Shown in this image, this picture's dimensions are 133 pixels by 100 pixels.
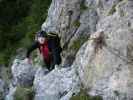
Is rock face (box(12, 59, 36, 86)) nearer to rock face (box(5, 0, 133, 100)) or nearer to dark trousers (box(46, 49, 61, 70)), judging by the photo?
rock face (box(5, 0, 133, 100))

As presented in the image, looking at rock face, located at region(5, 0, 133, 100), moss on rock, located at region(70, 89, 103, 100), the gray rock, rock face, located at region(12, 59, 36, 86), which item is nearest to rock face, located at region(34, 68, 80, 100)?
rock face, located at region(5, 0, 133, 100)

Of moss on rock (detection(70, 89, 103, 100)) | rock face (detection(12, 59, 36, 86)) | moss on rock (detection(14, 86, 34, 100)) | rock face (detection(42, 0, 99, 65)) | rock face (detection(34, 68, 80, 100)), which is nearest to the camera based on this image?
moss on rock (detection(70, 89, 103, 100))

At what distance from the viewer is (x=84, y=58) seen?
11922 millimetres

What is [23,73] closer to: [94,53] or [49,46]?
[49,46]

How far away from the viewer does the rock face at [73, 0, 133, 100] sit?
1072 cm

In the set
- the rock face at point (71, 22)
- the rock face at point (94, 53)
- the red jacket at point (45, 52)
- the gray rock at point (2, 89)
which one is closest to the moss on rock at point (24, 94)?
the rock face at point (94, 53)

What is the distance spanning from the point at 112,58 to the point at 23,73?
553 cm

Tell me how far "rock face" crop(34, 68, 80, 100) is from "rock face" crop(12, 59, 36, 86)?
153 centimetres

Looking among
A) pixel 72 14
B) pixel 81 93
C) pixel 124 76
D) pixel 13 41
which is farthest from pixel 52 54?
pixel 13 41

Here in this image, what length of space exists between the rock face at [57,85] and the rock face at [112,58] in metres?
0.66

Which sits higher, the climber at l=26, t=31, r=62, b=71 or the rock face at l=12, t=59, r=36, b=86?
the climber at l=26, t=31, r=62, b=71

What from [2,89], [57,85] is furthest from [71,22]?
[2,89]

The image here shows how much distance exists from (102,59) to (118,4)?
1.50m

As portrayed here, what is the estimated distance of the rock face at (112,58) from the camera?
10.7 meters
